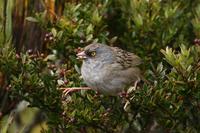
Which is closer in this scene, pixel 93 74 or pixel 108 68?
pixel 93 74

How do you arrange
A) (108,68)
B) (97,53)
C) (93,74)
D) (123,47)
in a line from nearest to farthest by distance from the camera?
1. (93,74)
2. (108,68)
3. (97,53)
4. (123,47)

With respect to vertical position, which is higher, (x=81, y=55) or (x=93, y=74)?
(x=81, y=55)

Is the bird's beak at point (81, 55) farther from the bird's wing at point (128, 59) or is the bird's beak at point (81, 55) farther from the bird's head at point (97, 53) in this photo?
the bird's wing at point (128, 59)

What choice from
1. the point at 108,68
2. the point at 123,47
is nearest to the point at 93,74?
the point at 108,68

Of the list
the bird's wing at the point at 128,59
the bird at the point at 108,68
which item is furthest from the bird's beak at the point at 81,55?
the bird's wing at the point at 128,59

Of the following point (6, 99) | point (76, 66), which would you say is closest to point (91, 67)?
point (76, 66)

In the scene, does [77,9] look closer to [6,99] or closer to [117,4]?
[117,4]

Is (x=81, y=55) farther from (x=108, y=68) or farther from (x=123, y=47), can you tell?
(x=123, y=47)
